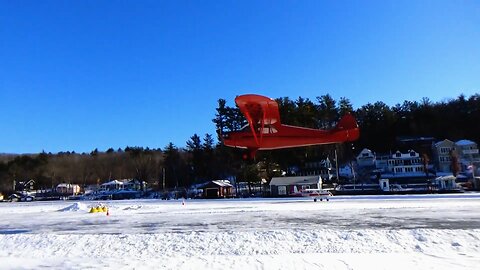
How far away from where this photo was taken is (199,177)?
95.8 metres

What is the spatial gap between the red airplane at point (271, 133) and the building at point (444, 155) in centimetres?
8338

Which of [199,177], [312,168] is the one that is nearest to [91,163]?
[199,177]

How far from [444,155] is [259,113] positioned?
289 ft

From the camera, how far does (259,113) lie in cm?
1576

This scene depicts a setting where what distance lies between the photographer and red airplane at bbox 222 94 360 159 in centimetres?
1570

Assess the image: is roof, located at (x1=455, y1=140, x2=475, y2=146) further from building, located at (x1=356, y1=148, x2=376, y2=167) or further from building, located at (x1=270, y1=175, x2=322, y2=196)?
building, located at (x1=270, y1=175, x2=322, y2=196)

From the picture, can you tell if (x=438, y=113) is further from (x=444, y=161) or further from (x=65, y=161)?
(x=65, y=161)

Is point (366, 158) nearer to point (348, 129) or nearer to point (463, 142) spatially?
point (463, 142)

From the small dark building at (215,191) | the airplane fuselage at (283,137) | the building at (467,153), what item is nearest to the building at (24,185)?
the small dark building at (215,191)

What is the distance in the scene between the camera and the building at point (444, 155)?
296 ft

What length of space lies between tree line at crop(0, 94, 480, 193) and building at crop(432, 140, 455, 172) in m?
11.5

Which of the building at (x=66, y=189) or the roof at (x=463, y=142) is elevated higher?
the roof at (x=463, y=142)

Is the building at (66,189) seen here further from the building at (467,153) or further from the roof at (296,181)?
the building at (467,153)

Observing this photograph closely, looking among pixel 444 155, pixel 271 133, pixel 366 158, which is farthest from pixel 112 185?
pixel 271 133
